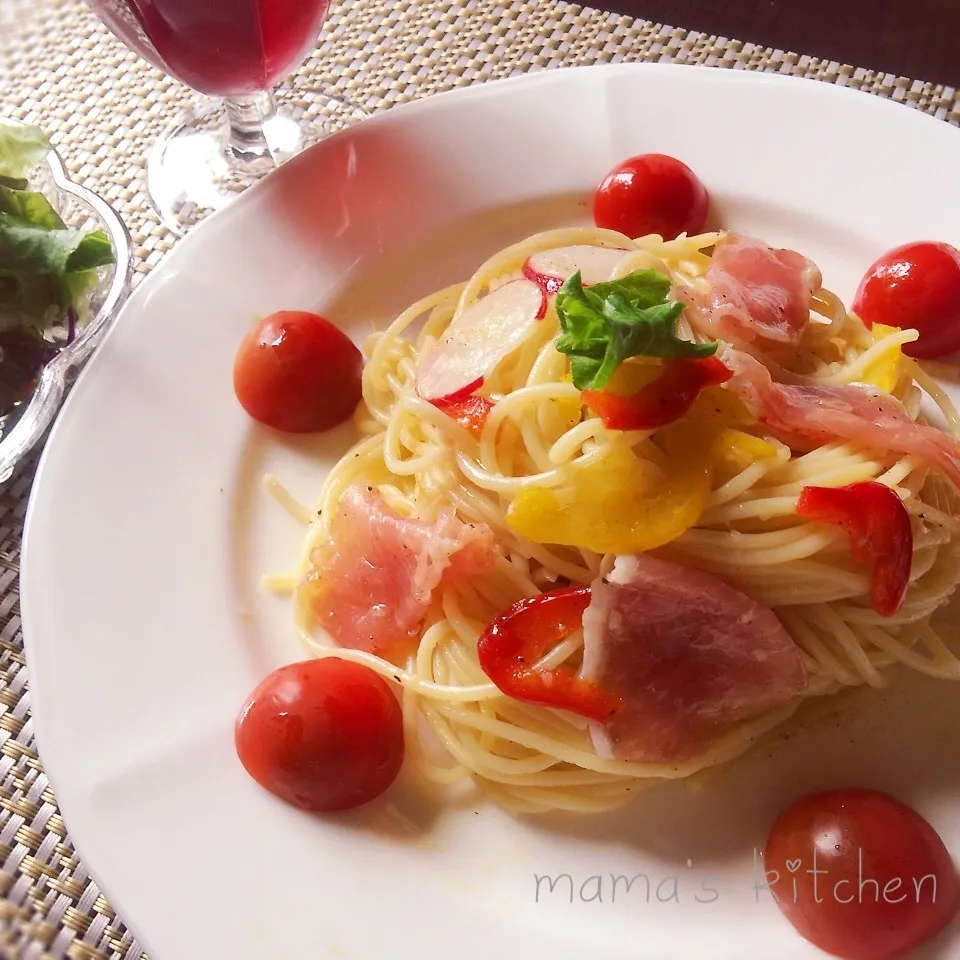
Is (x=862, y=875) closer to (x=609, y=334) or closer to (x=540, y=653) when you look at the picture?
(x=540, y=653)

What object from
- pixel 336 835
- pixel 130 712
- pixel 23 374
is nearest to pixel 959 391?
pixel 336 835

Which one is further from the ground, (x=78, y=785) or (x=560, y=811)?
(x=78, y=785)

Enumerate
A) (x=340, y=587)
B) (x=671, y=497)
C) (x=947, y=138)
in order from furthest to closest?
(x=947, y=138)
(x=340, y=587)
(x=671, y=497)

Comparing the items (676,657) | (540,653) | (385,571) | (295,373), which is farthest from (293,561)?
(676,657)

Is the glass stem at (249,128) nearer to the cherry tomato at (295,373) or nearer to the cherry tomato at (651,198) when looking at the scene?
the cherry tomato at (295,373)

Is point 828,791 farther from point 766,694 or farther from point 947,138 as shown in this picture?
point 947,138

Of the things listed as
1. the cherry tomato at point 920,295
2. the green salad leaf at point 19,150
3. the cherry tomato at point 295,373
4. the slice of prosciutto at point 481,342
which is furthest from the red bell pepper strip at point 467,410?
the green salad leaf at point 19,150

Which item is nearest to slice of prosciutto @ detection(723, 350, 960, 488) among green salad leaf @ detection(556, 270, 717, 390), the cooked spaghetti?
the cooked spaghetti
